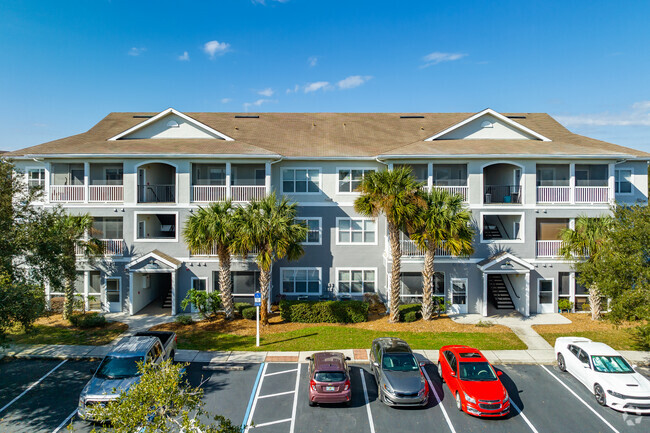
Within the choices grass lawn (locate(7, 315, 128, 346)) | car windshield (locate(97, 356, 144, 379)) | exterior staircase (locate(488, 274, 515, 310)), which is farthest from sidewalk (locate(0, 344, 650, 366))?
exterior staircase (locate(488, 274, 515, 310))

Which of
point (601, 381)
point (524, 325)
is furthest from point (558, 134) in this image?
point (601, 381)

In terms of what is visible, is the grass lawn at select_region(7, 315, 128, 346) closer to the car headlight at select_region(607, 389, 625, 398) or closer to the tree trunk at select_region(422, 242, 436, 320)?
the tree trunk at select_region(422, 242, 436, 320)

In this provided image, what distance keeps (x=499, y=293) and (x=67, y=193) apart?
26.8 metres

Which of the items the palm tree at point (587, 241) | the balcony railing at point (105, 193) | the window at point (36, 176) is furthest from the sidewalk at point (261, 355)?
the window at point (36, 176)

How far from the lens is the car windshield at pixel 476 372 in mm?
13055

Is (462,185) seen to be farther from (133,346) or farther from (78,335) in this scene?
(78,335)

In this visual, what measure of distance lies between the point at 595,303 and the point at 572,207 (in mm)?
5517

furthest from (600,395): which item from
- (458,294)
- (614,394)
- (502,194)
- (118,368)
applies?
(118,368)

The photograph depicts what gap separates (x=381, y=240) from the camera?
2425 cm

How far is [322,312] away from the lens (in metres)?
21.1

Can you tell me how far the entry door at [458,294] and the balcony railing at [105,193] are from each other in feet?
66.6

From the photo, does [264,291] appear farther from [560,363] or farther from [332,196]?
[560,363]

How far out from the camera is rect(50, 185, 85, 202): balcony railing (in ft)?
74.9

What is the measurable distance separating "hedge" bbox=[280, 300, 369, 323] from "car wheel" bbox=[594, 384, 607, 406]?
10.5 metres
